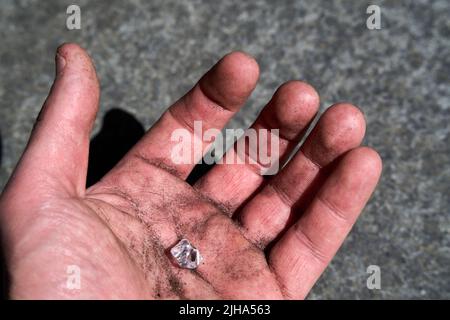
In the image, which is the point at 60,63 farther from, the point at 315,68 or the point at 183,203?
the point at 315,68

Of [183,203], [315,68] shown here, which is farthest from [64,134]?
[315,68]

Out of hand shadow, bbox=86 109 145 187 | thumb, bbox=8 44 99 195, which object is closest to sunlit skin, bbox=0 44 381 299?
thumb, bbox=8 44 99 195

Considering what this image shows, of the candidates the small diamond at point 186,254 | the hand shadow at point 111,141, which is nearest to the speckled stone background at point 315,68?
the hand shadow at point 111,141

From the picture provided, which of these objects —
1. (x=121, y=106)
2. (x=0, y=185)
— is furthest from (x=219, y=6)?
(x=0, y=185)

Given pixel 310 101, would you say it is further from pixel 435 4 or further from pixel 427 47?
pixel 435 4
